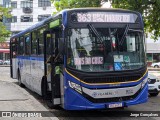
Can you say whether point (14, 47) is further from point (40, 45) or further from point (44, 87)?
A: point (44, 87)

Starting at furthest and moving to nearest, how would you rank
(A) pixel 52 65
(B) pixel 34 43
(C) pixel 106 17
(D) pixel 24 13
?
(D) pixel 24 13
(B) pixel 34 43
(A) pixel 52 65
(C) pixel 106 17

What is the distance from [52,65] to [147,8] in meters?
7.83

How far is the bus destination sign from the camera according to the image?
8.95 metres

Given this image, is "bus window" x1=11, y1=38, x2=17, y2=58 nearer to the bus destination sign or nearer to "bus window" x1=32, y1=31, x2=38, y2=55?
"bus window" x1=32, y1=31, x2=38, y2=55

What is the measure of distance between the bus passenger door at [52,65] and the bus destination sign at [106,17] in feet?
4.11

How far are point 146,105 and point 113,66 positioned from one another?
12.2 ft

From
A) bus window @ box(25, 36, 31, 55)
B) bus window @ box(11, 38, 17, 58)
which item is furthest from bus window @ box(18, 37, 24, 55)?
bus window @ box(11, 38, 17, 58)

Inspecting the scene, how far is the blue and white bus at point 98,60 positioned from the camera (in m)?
8.65

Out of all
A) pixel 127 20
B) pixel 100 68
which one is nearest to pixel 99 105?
pixel 100 68

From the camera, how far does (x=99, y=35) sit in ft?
29.1

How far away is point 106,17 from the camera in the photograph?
916 cm

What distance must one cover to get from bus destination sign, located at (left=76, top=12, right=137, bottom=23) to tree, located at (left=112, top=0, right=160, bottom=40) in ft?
19.0

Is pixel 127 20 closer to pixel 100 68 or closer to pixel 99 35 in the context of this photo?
pixel 99 35

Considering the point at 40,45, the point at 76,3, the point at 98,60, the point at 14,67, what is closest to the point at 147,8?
the point at 76,3
